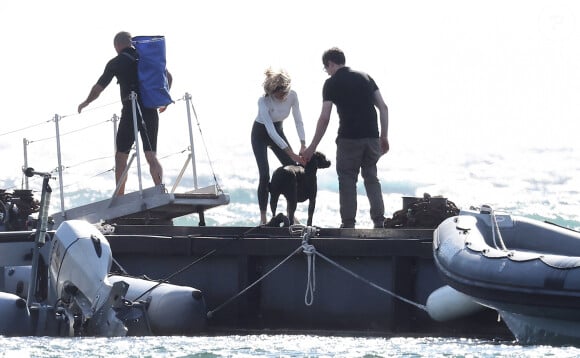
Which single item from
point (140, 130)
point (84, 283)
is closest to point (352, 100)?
point (140, 130)

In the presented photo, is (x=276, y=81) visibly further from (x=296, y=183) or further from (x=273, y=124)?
(x=296, y=183)

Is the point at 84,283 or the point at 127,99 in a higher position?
the point at 127,99

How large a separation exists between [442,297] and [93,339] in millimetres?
2806

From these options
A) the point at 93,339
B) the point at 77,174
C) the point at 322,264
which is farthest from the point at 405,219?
the point at 77,174

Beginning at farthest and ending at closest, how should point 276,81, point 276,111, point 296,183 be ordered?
1. point 276,111
2. point 276,81
3. point 296,183

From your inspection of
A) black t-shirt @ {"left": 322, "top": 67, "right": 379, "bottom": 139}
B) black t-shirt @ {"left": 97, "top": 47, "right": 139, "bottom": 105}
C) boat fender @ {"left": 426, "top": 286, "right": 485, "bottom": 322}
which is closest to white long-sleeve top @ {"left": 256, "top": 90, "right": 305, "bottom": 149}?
black t-shirt @ {"left": 322, "top": 67, "right": 379, "bottom": 139}

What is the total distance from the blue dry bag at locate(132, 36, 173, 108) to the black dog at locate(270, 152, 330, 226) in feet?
5.23

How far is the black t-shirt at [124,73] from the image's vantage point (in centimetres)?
1697

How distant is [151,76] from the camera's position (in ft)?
55.7

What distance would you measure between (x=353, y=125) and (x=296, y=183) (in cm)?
86

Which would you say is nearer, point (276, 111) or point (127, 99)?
point (276, 111)

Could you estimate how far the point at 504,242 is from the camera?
46.8ft

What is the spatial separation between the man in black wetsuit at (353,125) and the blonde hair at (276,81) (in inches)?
22.5

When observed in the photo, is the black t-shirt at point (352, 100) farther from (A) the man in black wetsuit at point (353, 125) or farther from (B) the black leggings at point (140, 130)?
(B) the black leggings at point (140, 130)
